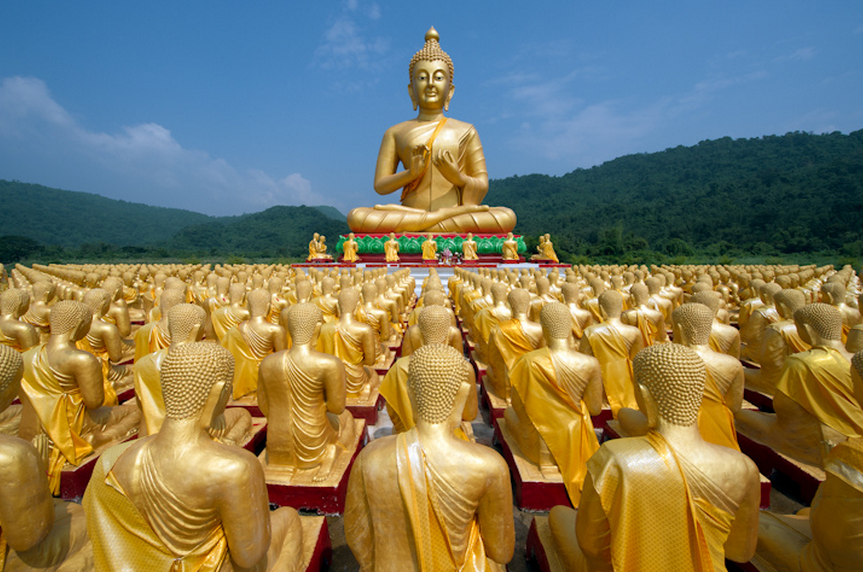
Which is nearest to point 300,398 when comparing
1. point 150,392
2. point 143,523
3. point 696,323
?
point 150,392

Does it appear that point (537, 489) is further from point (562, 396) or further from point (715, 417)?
point (715, 417)

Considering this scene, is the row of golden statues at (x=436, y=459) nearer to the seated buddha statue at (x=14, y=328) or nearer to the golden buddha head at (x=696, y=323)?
the golden buddha head at (x=696, y=323)

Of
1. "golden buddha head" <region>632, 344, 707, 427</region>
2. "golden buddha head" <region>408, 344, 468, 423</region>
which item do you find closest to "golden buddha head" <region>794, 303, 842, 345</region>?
"golden buddha head" <region>632, 344, 707, 427</region>

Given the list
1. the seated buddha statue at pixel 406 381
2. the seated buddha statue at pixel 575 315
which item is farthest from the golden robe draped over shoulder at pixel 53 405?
the seated buddha statue at pixel 575 315

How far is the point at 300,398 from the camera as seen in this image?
8.79 feet

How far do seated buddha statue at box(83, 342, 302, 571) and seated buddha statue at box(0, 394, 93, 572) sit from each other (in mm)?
241

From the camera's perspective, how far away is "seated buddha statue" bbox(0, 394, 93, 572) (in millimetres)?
1486

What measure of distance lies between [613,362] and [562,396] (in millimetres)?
1252

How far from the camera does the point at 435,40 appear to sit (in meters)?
17.5

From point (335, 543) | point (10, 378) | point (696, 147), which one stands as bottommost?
point (335, 543)

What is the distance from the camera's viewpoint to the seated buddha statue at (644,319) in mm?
4559

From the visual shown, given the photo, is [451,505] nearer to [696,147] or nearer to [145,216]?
[696,147]

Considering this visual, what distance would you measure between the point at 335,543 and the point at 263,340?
2.11 m

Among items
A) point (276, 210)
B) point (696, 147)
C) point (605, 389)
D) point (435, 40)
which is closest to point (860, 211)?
point (435, 40)
